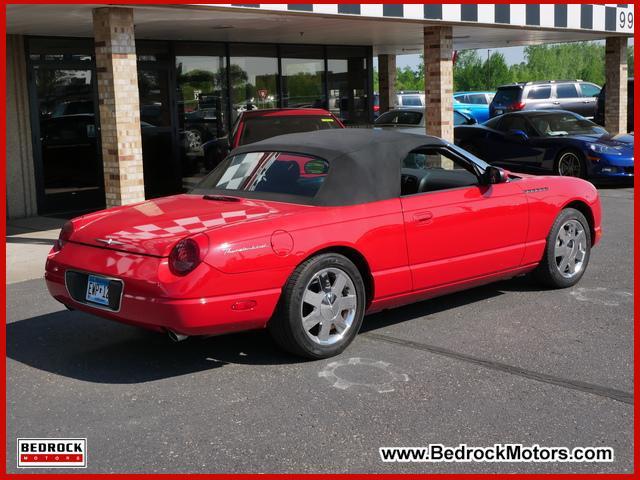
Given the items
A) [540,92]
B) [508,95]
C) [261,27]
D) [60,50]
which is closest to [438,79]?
[261,27]

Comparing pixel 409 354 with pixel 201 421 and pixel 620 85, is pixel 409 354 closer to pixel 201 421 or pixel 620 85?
pixel 201 421

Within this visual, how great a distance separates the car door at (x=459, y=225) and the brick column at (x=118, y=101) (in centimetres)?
421

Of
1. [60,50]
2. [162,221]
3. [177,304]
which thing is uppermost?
[60,50]

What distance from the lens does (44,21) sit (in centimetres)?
1089


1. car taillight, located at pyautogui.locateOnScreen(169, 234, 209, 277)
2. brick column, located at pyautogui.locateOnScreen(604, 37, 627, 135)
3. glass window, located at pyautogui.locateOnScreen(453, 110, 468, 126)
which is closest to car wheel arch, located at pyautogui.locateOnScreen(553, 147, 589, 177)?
glass window, located at pyautogui.locateOnScreen(453, 110, 468, 126)

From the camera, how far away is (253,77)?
16234mm

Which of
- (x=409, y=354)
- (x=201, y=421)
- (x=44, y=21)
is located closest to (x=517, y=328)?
(x=409, y=354)

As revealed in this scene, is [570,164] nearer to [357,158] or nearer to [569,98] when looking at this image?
[357,158]

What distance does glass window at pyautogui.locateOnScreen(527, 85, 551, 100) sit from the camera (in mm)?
25875

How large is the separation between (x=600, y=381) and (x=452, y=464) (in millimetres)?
1415

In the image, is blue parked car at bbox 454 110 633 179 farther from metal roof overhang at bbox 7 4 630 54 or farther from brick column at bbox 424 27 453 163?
metal roof overhang at bbox 7 4 630 54

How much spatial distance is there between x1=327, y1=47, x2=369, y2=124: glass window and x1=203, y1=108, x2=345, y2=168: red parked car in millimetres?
7443

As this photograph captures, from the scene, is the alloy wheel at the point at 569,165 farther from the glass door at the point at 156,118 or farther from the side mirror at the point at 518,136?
the glass door at the point at 156,118

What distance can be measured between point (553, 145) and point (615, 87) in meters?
6.15
